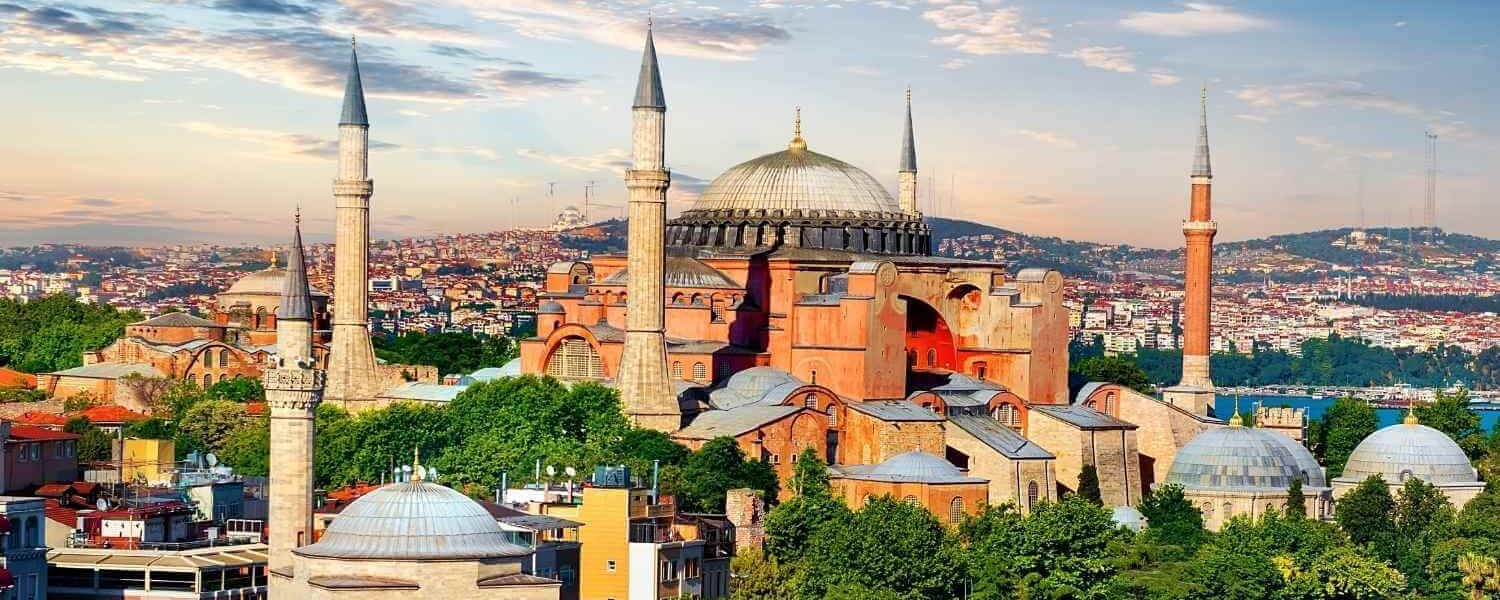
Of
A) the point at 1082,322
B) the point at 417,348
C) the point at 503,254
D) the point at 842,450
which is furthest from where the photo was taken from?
the point at 1082,322

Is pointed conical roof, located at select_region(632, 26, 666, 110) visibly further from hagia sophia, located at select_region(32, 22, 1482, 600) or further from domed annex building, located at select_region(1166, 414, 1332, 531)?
domed annex building, located at select_region(1166, 414, 1332, 531)

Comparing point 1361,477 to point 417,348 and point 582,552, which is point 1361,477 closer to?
point 582,552

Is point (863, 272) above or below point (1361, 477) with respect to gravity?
above

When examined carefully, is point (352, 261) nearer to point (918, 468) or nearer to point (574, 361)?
point (574, 361)

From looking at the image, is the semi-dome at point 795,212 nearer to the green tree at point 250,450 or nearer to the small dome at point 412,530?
the green tree at point 250,450

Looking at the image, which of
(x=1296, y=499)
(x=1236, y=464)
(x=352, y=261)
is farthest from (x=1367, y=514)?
(x=352, y=261)

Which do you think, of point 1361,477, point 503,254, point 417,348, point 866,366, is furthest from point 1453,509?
point 503,254
